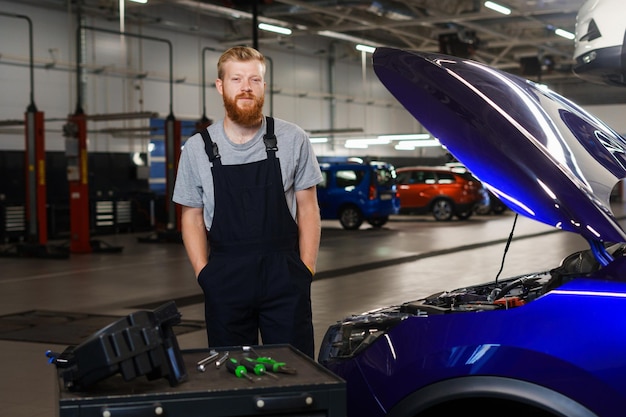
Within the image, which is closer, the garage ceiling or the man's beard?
the man's beard

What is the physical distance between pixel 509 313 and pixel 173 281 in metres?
9.16

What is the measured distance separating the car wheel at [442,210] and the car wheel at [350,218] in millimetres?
3855

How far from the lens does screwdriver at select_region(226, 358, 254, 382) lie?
8.13ft

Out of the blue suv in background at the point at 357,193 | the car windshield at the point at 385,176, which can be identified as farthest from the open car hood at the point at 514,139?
the car windshield at the point at 385,176

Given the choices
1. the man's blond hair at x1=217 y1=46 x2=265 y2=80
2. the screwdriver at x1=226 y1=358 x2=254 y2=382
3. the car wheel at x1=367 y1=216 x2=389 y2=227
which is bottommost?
the car wheel at x1=367 y1=216 x2=389 y2=227

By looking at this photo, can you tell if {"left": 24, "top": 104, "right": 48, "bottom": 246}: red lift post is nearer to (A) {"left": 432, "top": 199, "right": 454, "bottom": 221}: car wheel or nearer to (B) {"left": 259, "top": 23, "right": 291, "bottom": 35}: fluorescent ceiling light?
(B) {"left": 259, "top": 23, "right": 291, "bottom": 35}: fluorescent ceiling light

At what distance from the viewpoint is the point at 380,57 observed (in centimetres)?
309

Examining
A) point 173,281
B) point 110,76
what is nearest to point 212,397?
point 173,281

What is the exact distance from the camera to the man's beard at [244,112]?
3.25m

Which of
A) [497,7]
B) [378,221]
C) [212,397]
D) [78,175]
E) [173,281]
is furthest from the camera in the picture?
[378,221]

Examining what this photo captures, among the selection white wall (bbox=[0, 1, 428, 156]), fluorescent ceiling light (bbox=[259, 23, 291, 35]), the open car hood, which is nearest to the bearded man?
the open car hood

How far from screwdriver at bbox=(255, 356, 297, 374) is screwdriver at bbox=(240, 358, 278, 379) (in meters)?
0.02

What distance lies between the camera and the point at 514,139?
8.98 ft

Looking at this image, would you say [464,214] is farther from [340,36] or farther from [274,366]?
[274,366]
